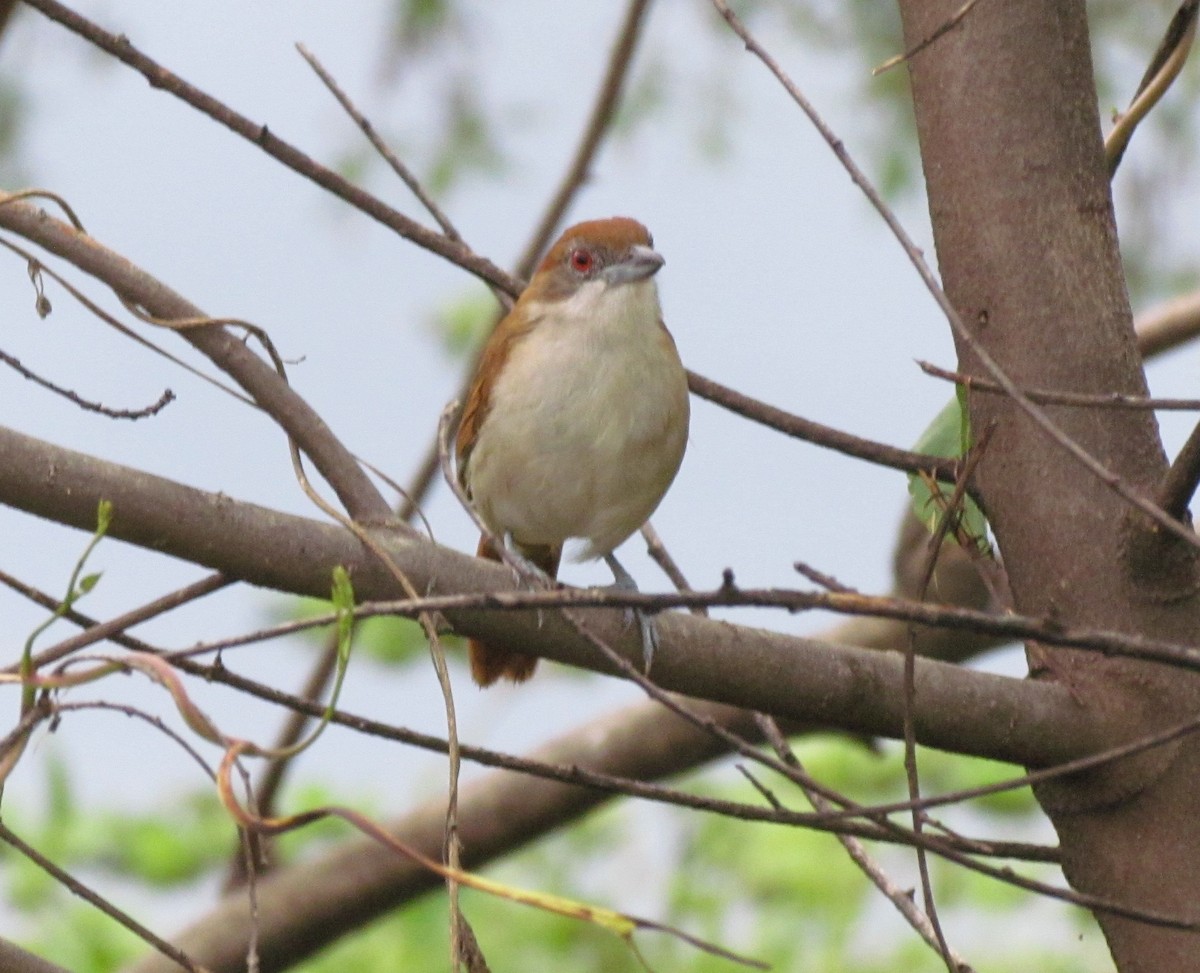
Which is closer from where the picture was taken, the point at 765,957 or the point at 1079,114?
the point at 1079,114

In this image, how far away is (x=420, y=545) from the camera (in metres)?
2.19

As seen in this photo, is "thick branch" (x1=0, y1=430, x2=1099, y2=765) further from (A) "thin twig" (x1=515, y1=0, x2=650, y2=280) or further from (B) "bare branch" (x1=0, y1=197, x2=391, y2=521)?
(A) "thin twig" (x1=515, y1=0, x2=650, y2=280)

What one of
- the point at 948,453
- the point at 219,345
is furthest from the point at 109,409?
the point at 948,453

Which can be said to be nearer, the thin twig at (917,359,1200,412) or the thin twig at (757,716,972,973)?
the thin twig at (917,359,1200,412)

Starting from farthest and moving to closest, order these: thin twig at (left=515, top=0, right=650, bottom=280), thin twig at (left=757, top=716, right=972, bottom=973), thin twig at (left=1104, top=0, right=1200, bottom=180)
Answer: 1. thin twig at (left=515, top=0, right=650, bottom=280)
2. thin twig at (left=1104, top=0, right=1200, bottom=180)
3. thin twig at (left=757, top=716, right=972, bottom=973)

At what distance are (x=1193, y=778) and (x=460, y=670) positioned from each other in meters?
4.22

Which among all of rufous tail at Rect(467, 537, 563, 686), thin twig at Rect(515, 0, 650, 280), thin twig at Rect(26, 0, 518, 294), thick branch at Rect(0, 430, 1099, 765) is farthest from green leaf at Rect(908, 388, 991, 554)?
thin twig at Rect(515, 0, 650, 280)

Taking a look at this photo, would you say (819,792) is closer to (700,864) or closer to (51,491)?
(51,491)

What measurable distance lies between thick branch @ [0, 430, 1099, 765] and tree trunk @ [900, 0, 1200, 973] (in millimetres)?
116

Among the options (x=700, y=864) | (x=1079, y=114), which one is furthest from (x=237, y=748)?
(x=700, y=864)

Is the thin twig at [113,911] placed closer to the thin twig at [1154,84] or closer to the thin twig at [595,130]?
the thin twig at [1154,84]

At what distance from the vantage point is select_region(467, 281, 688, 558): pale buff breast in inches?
148

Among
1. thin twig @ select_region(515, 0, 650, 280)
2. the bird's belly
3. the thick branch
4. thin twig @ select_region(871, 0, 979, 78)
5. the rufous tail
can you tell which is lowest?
the thick branch

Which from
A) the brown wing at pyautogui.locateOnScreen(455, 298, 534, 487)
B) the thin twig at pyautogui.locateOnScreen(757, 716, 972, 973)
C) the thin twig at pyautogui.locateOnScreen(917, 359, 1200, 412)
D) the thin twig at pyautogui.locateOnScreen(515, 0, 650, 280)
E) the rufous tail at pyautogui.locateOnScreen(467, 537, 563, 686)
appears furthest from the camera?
the thin twig at pyautogui.locateOnScreen(515, 0, 650, 280)
